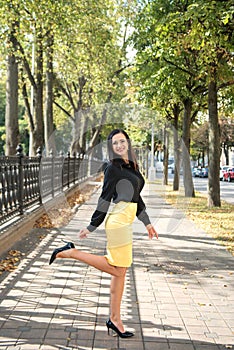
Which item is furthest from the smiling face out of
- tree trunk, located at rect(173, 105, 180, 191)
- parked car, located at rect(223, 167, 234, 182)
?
parked car, located at rect(223, 167, 234, 182)

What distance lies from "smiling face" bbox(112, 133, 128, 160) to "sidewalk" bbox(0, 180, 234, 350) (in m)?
1.72

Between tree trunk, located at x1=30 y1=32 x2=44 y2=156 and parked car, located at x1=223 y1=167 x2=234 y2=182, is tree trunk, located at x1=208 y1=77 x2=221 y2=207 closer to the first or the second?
tree trunk, located at x1=30 y1=32 x2=44 y2=156

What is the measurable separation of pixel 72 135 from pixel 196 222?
30.4 metres

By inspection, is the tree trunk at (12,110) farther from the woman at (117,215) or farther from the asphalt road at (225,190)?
the woman at (117,215)

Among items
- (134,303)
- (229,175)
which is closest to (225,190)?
(229,175)

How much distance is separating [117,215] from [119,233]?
16 centimetres

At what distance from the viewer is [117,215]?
461 cm

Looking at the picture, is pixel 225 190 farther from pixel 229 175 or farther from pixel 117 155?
pixel 117 155

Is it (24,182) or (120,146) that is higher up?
(120,146)

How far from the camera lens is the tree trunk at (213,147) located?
A: 16.6 metres

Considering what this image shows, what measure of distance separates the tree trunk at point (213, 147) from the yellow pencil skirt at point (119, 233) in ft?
40.9

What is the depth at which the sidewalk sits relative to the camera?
4.64m

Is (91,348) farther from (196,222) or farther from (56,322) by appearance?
(196,222)

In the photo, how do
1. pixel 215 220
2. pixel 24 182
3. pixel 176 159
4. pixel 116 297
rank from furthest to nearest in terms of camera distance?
pixel 176 159 < pixel 215 220 < pixel 24 182 < pixel 116 297
